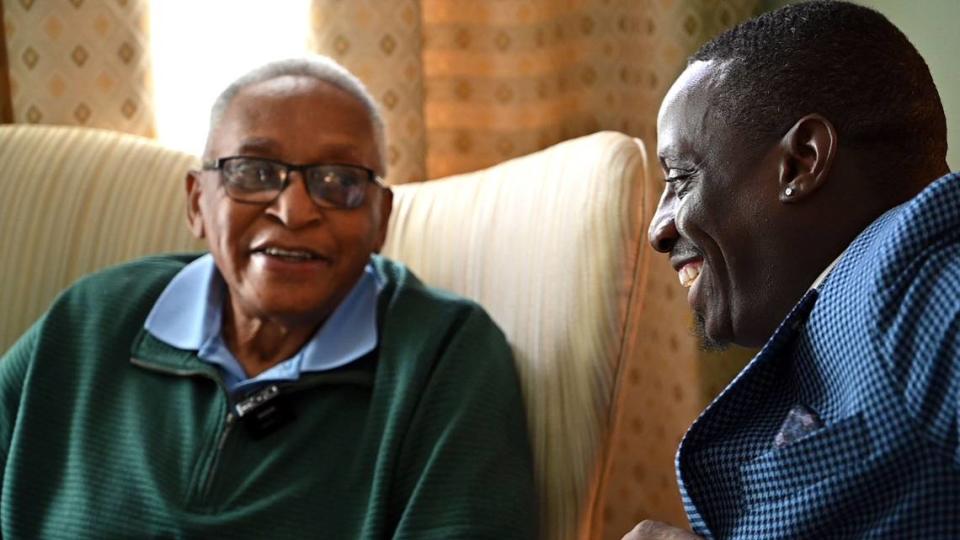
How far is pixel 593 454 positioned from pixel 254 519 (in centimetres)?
45

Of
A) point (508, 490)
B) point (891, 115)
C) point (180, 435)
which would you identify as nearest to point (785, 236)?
point (891, 115)

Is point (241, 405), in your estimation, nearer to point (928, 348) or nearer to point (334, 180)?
point (334, 180)

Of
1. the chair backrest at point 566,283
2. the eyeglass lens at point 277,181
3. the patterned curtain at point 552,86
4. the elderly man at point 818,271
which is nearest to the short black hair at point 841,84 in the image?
the elderly man at point 818,271

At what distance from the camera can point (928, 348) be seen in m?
0.76

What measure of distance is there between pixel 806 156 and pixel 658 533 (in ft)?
1.08

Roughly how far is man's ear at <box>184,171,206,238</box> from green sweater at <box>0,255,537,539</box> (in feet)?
0.61

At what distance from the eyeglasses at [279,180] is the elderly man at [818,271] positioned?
74 cm

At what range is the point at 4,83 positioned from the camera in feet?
7.26

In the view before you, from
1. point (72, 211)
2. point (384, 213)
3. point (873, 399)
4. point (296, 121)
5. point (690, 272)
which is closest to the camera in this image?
point (873, 399)

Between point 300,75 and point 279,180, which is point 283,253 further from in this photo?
point 300,75

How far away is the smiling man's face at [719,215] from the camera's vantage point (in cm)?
96

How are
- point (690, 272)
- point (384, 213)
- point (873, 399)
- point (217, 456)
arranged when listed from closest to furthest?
1. point (873, 399)
2. point (690, 272)
3. point (217, 456)
4. point (384, 213)

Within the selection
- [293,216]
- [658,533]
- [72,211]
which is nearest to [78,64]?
[72,211]

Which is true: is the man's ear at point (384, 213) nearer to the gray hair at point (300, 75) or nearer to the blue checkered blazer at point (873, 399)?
the gray hair at point (300, 75)
